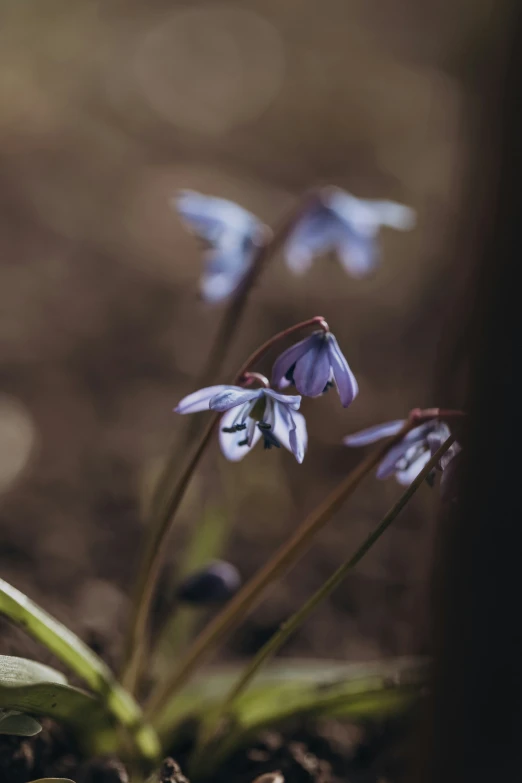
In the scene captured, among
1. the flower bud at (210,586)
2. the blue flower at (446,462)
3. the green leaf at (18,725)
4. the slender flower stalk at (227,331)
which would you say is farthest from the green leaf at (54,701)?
the blue flower at (446,462)

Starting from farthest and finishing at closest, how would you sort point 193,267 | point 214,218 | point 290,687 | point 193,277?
point 193,267
point 193,277
point 214,218
point 290,687

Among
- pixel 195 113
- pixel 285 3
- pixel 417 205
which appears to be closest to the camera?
pixel 417 205

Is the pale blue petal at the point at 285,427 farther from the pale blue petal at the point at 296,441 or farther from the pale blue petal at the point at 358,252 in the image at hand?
the pale blue petal at the point at 358,252

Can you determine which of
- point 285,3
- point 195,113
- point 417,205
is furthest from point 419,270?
point 285,3

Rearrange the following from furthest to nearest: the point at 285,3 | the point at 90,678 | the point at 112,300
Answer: the point at 285,3 → the point at 112,300 → the point at 90,678

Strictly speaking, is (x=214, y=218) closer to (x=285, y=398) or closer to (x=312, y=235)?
(x=312, y=235)

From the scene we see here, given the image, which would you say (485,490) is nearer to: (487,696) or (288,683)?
(487,696)

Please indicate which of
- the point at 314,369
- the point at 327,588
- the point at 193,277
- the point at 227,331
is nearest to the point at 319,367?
the point at 314,369

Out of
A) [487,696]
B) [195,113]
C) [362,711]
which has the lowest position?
[362,711]

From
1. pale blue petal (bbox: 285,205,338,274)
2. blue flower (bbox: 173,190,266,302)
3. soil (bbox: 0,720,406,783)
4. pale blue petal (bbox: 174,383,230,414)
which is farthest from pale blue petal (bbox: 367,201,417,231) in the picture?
soil (bbox: 0,720,406,783)
